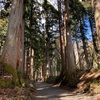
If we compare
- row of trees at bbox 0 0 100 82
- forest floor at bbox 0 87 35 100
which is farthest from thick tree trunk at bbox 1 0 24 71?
forest floor at bbox 0 87 35 100

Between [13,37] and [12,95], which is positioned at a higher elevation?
[13,37]

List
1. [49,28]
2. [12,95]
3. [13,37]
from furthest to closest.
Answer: [49,28] → [13,37] → [12,95]

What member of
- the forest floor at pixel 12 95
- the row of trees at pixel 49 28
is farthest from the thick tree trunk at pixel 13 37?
the forest floor at pixel 12 95

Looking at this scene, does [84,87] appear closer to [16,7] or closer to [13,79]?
[13,79]

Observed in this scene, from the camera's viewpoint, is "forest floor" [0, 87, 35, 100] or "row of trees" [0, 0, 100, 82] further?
"row of trees" [0, 0, 100, 82]

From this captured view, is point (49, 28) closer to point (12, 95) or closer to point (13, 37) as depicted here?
point (13, 37)

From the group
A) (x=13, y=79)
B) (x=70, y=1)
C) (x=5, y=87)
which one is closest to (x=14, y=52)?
(x=13, y=79)

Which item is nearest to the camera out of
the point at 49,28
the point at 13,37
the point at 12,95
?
the point at 12,95

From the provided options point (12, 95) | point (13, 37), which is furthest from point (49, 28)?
point (12, 95)

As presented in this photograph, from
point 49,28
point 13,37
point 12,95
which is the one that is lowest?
point 12,95

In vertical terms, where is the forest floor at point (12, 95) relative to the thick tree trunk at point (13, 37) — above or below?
below

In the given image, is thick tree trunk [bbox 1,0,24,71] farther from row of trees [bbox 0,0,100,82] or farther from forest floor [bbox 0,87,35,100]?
forest floor [bbox 0,87,35,100]

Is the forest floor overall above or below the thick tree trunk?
below

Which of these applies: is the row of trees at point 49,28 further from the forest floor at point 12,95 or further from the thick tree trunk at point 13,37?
the forest floor at point 12,95
